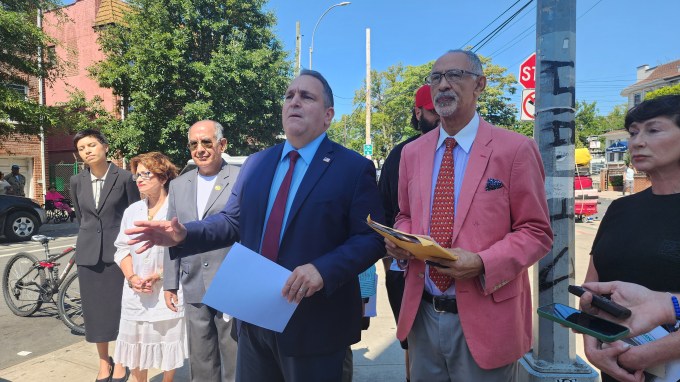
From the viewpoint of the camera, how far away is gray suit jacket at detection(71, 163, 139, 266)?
3.68 metres

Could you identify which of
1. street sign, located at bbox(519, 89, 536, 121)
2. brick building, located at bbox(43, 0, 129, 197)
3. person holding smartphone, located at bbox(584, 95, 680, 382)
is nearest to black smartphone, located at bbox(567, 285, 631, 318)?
person holding smartphone, located at bbox(584, 95, 680, 382)

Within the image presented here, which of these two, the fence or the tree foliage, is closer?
the fence

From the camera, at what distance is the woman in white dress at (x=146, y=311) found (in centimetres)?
322

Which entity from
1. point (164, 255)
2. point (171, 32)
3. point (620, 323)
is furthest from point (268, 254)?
point (171, 32)

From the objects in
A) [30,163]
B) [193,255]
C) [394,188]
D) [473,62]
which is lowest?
[193,255]

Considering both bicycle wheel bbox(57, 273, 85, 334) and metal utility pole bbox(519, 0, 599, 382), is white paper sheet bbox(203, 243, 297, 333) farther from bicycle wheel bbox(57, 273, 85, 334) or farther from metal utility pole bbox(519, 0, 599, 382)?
bicycle wheel bbox(57, 273, 85, 334)

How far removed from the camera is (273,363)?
2.01 meters

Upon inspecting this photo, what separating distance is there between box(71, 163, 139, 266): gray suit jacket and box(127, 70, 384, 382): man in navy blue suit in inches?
80.0

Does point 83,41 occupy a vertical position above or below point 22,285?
above

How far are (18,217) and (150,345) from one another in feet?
37.1

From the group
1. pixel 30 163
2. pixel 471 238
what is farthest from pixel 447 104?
pixel 30 163

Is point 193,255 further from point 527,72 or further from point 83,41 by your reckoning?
point 83,41

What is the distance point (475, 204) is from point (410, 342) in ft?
2.53

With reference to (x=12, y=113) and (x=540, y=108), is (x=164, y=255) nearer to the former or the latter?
(x=540, y=108)
